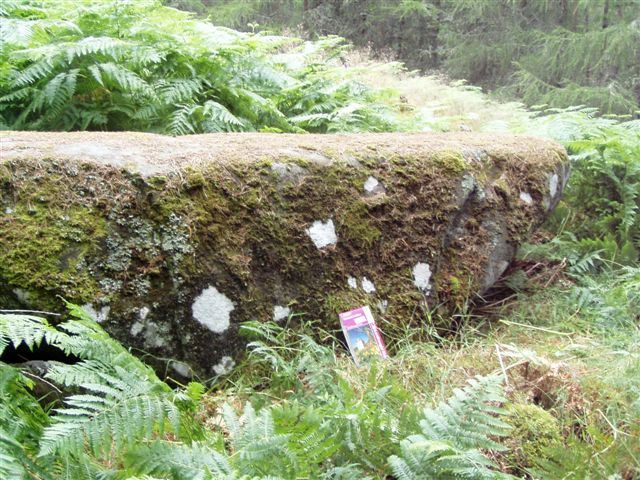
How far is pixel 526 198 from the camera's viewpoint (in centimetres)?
362

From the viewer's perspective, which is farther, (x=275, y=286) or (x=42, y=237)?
(x=275, y=286)

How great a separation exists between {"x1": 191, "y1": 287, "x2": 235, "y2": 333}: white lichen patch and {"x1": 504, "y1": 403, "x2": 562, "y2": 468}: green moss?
1.18 m

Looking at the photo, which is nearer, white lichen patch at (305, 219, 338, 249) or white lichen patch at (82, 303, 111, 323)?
white lichen patch at (82, 303, 111, 323)

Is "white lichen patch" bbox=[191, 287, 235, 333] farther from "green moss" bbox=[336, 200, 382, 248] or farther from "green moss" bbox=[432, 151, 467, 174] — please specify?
"green moss" bbox=[432, 151, 467, 174]

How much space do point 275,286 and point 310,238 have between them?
0.29 meters

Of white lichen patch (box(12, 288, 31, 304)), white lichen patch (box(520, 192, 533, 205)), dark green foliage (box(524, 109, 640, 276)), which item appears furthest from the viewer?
dark green foliage (box(524, 109, 640, 276))

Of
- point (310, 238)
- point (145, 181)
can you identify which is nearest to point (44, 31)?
point (145, 181)

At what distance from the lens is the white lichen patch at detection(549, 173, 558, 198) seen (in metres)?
3.78

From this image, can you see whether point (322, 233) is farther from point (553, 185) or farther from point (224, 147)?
point (553, 185)

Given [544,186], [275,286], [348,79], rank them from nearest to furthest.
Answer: [275,286] < [544,186] < [348,79]

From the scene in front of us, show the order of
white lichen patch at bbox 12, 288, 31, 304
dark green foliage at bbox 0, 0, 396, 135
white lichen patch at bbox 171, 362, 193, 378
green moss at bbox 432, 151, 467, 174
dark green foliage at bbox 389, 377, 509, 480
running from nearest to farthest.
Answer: dark green foliage at bbox 389, 377, 509, 480
white lichen patch at bbox 12, 288, 31, 304
white lichen patch at bbox 171, 362, 193, 378
green moss at bbox 432, 151, 467, 174
dark green foliage at bbox 0, 0, 396, 135

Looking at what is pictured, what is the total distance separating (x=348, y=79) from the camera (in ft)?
19.1

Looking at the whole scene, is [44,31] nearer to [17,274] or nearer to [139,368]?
[17,274]

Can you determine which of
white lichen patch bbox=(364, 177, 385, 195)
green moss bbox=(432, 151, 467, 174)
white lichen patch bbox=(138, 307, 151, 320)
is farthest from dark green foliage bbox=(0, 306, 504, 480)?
green moss bbox=(432, 151, 467, 174)
